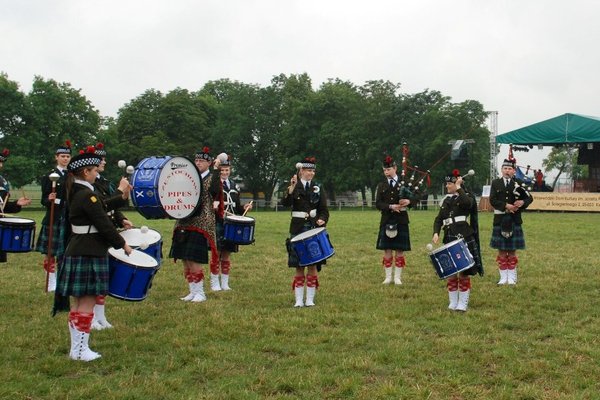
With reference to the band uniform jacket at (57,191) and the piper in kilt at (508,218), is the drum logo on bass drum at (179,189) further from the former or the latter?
the piper in kilt at (508,218)

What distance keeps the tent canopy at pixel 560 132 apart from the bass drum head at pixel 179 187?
28.9 meters

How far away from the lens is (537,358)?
550cm

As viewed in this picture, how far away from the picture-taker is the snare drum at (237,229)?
28.7 feet

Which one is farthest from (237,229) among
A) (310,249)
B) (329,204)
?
(329,204)

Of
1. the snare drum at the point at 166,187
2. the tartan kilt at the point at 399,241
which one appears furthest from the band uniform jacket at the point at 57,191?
the tartan kilt at the point at 399,241

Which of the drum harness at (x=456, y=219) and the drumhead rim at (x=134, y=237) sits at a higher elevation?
the drum harness at (x=456, y=219)

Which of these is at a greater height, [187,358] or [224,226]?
[224,226]

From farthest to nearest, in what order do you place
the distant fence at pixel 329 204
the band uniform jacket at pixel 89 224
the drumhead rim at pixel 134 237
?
the distant fence at pixel 329 204
the drumhead rim at pixel 134 237
the band uniform jacket at pixel 89 224

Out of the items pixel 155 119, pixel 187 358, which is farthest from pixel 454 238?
pixel 155 119

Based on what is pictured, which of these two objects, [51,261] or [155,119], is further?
[155,119]

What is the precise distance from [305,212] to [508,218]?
136 inches

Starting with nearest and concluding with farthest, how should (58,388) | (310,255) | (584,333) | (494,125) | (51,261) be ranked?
(58,388), (584,333), (310,255), (51,261), (494,125)

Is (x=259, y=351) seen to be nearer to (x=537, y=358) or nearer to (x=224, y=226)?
(x=537, y=358)

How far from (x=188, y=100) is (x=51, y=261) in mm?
45139
